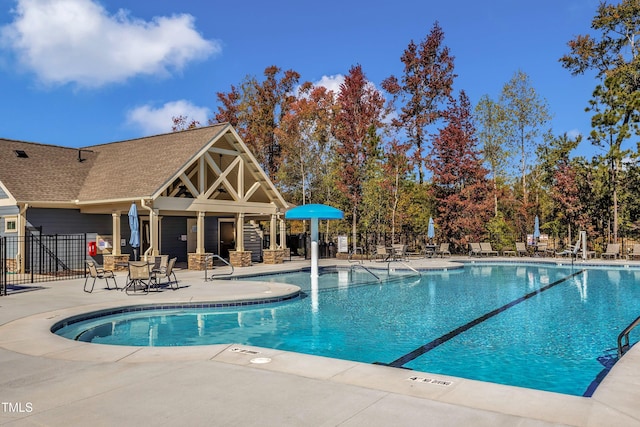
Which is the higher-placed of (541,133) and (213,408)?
(541,133)

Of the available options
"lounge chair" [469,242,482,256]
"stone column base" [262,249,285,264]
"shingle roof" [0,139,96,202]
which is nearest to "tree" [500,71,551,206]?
"lounge chair" [469,242,482,256]

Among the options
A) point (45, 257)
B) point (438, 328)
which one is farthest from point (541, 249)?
point (45, 257)

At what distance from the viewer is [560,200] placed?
2722 cm

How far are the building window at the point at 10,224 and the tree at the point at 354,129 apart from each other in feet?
53.0

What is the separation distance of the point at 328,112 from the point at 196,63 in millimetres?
10092

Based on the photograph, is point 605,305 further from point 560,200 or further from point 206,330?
point 560,200

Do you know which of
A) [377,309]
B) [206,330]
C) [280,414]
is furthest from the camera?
[377,309]

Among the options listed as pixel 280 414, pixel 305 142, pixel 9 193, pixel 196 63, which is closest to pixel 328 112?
pixel 305 142

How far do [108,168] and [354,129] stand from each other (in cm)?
1325

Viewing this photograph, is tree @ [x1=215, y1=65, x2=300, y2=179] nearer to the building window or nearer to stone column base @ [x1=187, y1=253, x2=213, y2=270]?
stone column base @ [x1=187, y1=253, x2=213, y2=270]

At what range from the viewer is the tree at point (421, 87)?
1417 inches

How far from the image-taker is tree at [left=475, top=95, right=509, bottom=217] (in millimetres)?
35062

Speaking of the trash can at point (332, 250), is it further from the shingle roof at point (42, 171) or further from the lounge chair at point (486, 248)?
the shingle roof at point (42, 171)

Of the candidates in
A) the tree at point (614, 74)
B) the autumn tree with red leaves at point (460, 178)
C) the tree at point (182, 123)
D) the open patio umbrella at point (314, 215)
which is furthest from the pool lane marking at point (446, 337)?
the tree at point (182, 123)
